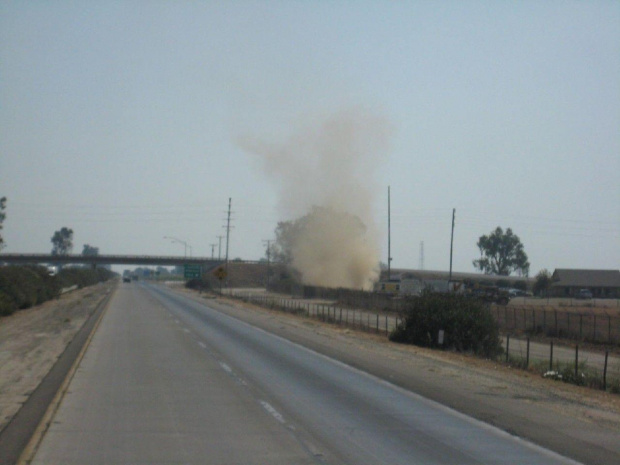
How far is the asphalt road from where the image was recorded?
385 inches

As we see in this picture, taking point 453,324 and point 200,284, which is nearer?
point 453,324

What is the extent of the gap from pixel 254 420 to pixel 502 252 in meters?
166

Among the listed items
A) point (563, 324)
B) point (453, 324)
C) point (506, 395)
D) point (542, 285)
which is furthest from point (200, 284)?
point (506, 395)

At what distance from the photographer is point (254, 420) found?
12227 mm

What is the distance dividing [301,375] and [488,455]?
8923 millimetres

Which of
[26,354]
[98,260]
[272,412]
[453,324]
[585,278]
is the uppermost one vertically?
[585,278]

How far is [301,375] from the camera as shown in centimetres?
1864

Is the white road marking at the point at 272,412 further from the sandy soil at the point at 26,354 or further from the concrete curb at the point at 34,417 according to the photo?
the sandy soil at the point at 26,354

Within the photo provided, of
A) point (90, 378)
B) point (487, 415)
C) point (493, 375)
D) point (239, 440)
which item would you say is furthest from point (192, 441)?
point (493, 375)

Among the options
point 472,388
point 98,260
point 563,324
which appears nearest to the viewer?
point 472,388

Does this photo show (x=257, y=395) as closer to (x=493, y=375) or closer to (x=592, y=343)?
(x=493, y=375)

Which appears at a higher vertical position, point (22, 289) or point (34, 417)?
point (34, 417)

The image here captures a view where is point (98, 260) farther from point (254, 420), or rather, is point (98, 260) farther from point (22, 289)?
point (254, 420)

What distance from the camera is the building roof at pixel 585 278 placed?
4466 inches
